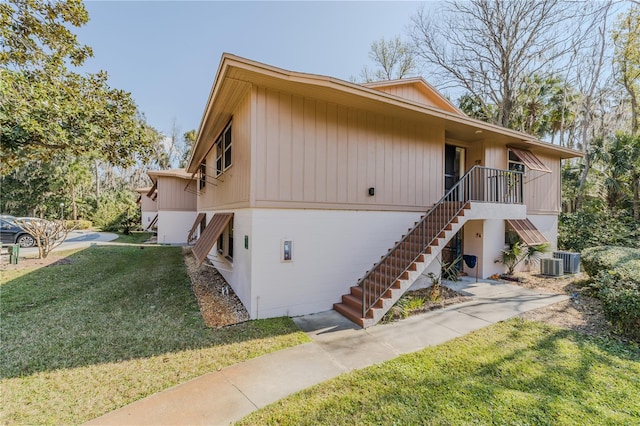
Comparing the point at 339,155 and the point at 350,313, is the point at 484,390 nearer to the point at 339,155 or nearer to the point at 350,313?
the point at 350,313

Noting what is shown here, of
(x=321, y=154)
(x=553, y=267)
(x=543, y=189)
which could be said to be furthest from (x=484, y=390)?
(x=543, y=189)

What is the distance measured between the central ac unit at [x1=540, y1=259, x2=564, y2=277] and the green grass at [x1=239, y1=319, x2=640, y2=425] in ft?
18.2

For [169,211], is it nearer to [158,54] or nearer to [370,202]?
[158,54]

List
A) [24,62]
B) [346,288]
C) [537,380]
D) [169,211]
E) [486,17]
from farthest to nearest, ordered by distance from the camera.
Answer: [169,211]
[486,17]
[24,62]
[346,288]
[537,380]

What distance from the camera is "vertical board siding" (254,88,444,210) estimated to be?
5.67 metres

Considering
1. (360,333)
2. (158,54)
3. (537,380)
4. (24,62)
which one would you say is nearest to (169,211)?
(158,54)

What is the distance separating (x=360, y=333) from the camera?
504 cm

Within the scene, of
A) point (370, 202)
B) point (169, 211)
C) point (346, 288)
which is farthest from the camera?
point (169, 211)

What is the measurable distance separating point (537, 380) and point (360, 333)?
2575mm

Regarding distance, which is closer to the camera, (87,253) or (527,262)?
(527,262)

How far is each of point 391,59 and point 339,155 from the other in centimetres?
1905

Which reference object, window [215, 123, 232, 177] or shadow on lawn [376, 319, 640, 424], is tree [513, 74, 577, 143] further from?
window [215, 123, 232, 177]

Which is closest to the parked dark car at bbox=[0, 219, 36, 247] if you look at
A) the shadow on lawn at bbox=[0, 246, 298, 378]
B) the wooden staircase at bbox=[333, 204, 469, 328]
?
the shadow on lawn at bbox=[0, 246, 298, 378]

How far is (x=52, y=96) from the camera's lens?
754cm
